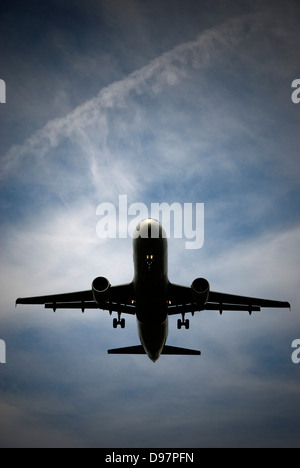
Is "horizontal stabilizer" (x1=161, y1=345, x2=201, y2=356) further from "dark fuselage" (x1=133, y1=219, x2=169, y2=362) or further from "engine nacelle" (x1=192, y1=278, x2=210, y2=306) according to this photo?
"engine nacelle" (x1=192, y1=278, x2=210, y2=306)

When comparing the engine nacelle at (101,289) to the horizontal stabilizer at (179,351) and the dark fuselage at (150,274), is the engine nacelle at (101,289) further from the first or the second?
the horizontal stabilizer at (179,351)

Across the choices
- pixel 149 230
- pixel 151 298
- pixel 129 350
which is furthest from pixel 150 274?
pixel 129 350

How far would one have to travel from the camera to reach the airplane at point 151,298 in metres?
21.1

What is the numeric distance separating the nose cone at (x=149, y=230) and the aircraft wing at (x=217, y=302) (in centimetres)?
509

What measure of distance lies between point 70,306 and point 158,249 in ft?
33.9

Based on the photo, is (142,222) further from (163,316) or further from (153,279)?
(163,316)

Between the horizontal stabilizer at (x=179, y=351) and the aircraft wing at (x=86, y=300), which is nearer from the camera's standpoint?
the aircraft wing at (x=86, y=300)

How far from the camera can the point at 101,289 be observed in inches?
839

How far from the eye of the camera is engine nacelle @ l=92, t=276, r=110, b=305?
21234 mm

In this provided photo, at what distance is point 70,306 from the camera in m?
28.5

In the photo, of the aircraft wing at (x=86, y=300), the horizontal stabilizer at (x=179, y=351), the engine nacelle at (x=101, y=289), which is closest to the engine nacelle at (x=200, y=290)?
the engine nacelle at (x=101, y=289)

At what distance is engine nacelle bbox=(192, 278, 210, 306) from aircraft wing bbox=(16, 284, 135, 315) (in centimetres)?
469
